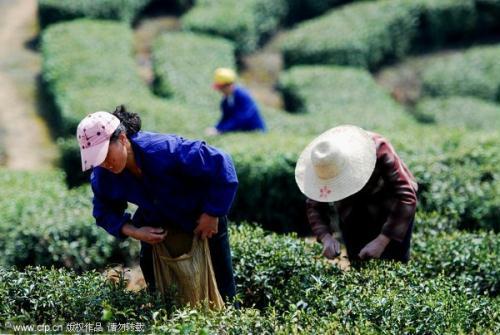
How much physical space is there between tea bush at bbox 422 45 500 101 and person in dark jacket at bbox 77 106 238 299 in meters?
9.90

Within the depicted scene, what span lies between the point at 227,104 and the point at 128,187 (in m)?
5.24

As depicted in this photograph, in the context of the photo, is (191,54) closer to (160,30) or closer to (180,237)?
(160,30)

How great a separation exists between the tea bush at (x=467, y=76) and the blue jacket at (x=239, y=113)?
5259 mm

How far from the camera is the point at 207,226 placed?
4805mm

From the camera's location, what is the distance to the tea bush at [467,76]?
46.0 feet

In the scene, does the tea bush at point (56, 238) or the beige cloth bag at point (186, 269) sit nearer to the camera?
the beige cloth bag at point (186, 269)

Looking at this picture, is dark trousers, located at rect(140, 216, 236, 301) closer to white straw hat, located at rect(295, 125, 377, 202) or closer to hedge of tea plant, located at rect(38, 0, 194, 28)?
white straw hat, located at rect(295, 125, 377, 202)

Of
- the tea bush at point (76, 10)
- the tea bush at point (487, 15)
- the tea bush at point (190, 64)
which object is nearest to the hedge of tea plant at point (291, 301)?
the tea bush at point (190, 64)

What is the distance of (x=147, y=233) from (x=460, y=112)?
9.42 m

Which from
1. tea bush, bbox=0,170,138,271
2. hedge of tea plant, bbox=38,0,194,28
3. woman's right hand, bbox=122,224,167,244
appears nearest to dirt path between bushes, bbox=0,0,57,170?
hedge of tea plant, bbox=38,0,194,28

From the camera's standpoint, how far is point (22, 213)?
761cm

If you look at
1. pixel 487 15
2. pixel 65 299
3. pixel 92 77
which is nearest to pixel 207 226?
pixel 65 299

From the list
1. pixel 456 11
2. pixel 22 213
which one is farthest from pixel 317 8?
pixel 22 213

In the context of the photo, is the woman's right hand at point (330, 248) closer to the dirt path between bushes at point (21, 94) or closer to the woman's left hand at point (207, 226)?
the woman's left hand at point (207, 226)
